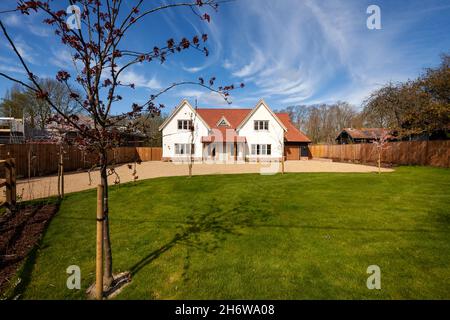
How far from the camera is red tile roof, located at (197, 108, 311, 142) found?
31.2 metres

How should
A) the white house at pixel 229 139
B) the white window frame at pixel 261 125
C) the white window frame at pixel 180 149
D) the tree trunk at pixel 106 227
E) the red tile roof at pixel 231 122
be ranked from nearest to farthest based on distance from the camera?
1. the tree trunk at pixel 106 227
2. the white house at pixel 229 139
3. the white window frame at pixel 180 149
4. the red tile roof at pixel 231 122
5. the white window frame at pixel 261 125

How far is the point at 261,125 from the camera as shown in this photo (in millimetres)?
31422

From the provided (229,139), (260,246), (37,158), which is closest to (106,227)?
(260,246)

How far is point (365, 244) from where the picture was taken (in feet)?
16.6

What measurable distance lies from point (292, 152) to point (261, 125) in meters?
7.13

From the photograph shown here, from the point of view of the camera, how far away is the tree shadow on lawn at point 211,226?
199 inches

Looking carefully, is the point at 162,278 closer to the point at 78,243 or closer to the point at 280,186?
the point at 78,243

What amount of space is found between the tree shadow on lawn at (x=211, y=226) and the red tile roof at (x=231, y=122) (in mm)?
23169

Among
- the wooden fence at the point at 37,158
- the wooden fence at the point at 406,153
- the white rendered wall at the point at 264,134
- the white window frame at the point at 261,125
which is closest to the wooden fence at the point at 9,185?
the wooden fence at the point at 37,158

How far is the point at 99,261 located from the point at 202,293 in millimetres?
1677

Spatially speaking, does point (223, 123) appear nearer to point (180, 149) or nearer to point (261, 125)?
point (261, 125)

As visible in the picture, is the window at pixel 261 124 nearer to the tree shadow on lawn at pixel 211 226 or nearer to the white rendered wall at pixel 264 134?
the white rendered wall at pixel 264 134

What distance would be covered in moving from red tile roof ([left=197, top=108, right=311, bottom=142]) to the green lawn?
73.6 feet

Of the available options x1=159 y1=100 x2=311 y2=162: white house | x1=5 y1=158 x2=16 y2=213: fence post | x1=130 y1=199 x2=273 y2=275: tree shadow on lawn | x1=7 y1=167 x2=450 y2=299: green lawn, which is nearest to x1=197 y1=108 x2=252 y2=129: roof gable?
x1=159 y1=100 x2=311 y2=162: white house
